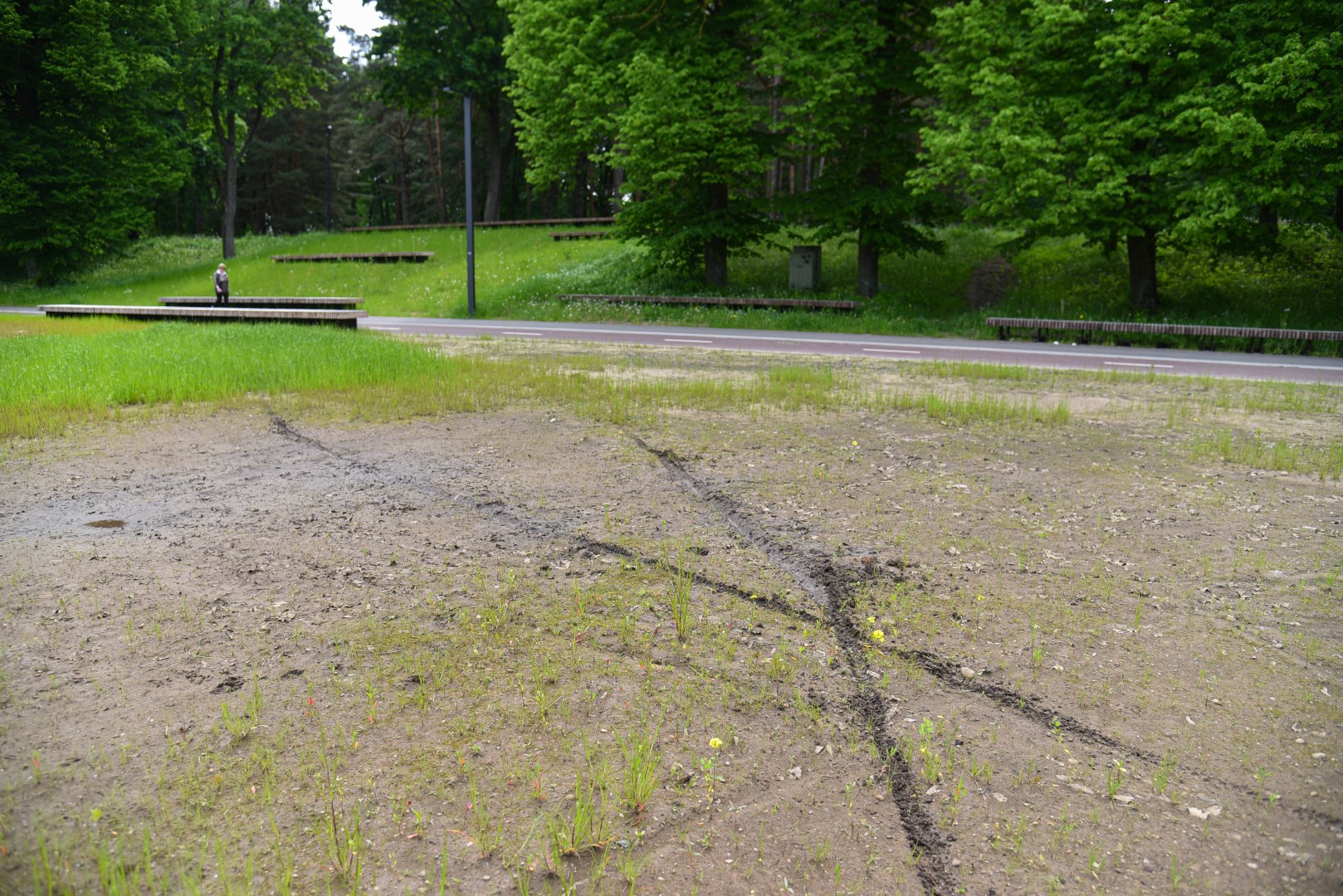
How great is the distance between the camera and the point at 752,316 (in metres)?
21.3

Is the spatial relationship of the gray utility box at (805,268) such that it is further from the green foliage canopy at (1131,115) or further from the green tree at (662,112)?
the green foliage canopy at (1131,115)

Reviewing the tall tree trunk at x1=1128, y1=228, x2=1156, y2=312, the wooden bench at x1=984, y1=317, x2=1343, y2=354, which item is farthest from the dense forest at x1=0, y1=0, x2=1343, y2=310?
the wooden bench at x1=984, y1=317, x2=1343, y2=354

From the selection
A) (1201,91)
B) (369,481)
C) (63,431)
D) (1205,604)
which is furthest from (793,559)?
(1201,91)

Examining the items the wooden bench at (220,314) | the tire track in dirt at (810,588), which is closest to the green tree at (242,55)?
the wooden bench at (220,314)

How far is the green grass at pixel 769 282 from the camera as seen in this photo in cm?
1966

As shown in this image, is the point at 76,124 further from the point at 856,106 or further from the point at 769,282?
the point at 856,106

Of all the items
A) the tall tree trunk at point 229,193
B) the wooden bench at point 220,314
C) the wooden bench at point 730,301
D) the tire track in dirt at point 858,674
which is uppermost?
the tall tree trunk at point 229,193

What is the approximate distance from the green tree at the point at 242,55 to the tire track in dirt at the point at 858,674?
37.9 metres

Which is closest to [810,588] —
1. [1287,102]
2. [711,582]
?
[711,582]

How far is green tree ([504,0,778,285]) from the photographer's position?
21797 millimetres

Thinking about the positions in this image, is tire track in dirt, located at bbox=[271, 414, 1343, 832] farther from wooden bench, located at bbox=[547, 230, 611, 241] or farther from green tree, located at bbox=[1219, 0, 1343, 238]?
wooden bench, located at bbox=[547, 230, 611, 241]

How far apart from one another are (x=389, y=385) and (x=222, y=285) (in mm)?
15734

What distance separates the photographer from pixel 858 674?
398 cm

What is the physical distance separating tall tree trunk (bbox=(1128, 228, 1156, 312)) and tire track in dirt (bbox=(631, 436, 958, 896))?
53.6ft
